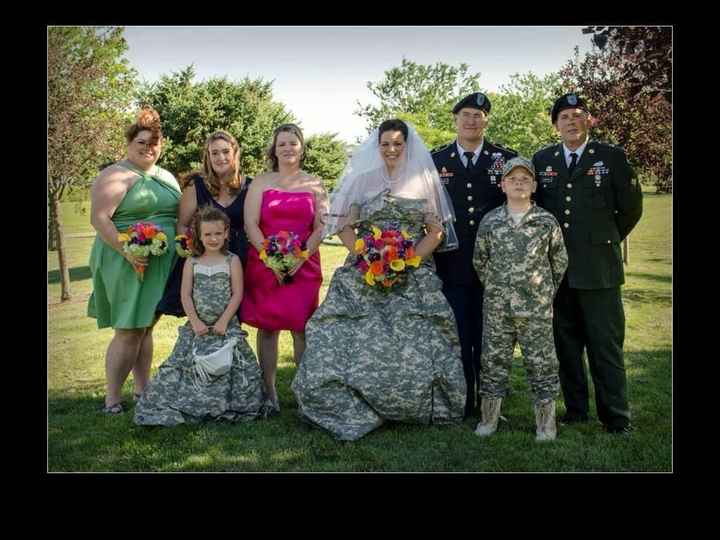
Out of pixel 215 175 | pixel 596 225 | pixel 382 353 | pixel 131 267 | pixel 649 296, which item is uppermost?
pixel 215 175

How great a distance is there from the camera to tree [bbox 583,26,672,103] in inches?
275

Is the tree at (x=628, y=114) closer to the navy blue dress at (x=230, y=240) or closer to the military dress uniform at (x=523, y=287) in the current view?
the military dress uniform at (x=523, y=287)

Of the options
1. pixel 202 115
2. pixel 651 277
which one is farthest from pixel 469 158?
pixel 202 115

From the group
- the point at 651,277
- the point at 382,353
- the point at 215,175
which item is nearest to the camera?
the point at 382,353

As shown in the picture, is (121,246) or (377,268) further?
(121,246)

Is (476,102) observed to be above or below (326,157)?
below

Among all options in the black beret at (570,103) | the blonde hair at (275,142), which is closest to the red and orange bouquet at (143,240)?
the blonde hair at (275,142)

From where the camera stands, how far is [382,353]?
5.58 m

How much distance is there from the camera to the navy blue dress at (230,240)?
6.09m

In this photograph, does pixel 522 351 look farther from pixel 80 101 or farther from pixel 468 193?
pixel 80 101

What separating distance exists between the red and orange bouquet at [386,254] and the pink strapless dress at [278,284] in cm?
74

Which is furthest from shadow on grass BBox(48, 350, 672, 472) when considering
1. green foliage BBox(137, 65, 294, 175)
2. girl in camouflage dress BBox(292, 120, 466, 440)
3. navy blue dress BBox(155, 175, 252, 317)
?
green foliage BBox(137, 65, 294, 175)

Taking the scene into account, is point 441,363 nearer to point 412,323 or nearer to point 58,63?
point 412,323

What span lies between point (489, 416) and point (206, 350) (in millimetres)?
2528
